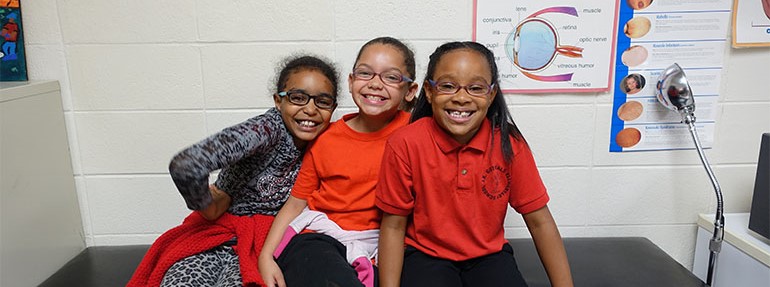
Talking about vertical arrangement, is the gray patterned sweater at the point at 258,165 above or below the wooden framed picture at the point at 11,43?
below

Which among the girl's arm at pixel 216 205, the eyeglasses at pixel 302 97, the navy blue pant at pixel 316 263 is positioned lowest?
the navy blue pant at pixel 316 263

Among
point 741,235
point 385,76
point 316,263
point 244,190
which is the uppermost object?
point 385,76

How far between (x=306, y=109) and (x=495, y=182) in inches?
19.2

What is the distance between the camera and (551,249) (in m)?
1.16

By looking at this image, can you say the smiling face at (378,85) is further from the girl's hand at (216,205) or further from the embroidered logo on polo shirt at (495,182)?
the girl's hand at (216,205)

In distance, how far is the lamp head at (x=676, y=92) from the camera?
1.46 meters

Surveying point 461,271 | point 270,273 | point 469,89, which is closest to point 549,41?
point 469,89

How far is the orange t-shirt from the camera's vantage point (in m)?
1.23

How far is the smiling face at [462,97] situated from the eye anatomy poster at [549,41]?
421 mm

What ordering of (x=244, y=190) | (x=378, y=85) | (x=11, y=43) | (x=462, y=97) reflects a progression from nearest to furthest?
(x=462, y=97)
(x=378, y=85)
(x=244, y=190)
(x=11, y=43)

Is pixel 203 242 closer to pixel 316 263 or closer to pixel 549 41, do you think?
pixel 316 263

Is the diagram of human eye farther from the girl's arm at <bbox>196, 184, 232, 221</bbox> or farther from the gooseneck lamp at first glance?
the girl's arm at <bbox>196, 184, 232, 221</bbox>

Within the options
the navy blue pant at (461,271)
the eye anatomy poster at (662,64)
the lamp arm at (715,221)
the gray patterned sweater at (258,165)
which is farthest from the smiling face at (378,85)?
the lamp arm at (715,221)

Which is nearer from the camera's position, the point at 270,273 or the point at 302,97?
the point at 270,273
